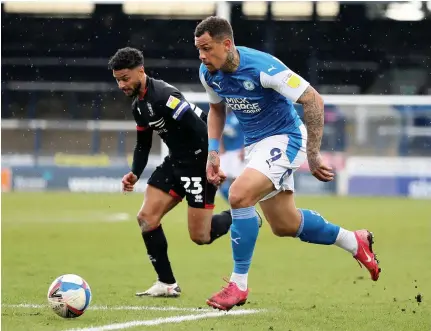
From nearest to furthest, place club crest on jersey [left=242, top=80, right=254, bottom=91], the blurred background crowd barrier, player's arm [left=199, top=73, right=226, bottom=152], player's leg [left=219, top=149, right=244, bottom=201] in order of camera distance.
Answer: club crest on jersey [left=242, top=80, right=254, bottom=91] → player's arm [left=199, top=73, right=226, bottom=152] → player's leg [left=219, top=149, right=244, bottom=201] → the blurred background crowd barrier

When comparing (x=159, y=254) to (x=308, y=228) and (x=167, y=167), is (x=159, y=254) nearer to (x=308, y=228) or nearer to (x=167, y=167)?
(x=167, y=167)

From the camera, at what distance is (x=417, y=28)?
942 inches

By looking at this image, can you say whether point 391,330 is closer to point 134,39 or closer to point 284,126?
point 284,126

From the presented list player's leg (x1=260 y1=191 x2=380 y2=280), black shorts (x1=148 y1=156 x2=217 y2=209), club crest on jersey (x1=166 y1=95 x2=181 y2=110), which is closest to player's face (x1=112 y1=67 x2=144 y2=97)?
club crest on jersey (x1=166 y1=95 x2=181 y2=110)

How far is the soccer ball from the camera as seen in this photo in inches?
212

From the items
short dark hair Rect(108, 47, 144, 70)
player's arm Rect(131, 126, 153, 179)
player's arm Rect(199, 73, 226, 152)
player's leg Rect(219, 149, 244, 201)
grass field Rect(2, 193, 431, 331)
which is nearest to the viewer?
grass field Rect(2, 193, 431, 331)

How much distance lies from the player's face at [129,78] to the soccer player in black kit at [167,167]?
0.06ft

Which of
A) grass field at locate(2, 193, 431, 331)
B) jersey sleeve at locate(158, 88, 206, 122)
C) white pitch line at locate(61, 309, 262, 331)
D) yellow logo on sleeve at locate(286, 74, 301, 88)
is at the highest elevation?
yellow logo on sleeve at locate(286, 74, 301, 88)

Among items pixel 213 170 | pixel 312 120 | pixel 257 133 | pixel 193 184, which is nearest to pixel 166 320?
pixel 213 170

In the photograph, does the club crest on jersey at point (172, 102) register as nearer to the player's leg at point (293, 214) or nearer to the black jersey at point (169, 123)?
the black jersey at point (169, 123)

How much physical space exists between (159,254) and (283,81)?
1821 millimetres

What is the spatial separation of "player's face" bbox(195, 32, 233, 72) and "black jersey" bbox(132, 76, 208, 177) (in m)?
1.00

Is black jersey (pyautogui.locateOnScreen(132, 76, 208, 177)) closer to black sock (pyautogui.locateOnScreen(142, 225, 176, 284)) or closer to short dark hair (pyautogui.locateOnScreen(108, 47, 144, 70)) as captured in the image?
short dark hair (pyautogui.locateOnScreen(108, 47, 144, 70))

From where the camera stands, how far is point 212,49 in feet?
18.2
